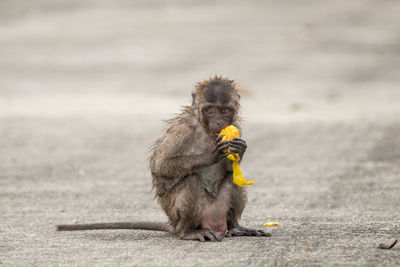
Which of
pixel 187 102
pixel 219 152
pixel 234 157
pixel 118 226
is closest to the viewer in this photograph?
pixel 219 152

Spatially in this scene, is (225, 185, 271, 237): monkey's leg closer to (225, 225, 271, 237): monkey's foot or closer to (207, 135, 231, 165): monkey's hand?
(225, 225, 271, 237): monkey's foot

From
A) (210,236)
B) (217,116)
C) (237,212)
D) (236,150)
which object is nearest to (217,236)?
(210,236)

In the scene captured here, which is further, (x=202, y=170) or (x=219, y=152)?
(x=202, y=170)

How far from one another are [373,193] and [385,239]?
2.93m

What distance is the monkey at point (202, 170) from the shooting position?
6352mm

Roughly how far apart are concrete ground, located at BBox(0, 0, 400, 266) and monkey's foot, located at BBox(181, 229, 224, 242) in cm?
12

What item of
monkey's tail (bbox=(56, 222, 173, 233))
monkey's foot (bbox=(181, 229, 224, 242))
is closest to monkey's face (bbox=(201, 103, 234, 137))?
monkey's foot (bbox=(181, 229, 224, 242))

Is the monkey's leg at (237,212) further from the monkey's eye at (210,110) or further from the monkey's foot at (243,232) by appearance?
the monkey's eye at (210,110)

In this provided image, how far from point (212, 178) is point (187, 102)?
13098 millimetres

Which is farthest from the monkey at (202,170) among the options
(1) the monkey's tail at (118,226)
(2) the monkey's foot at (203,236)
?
(1) the monkey's tail at (118,226)

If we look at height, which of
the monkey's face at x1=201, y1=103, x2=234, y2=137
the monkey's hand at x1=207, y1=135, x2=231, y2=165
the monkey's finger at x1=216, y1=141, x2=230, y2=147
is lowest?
the monkey's hand at x1=207, y1=135, x2=231, y2=165

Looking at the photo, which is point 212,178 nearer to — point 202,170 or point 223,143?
point 202,170

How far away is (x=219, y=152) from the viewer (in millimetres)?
6285

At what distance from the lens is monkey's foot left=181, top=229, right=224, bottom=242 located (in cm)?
642
